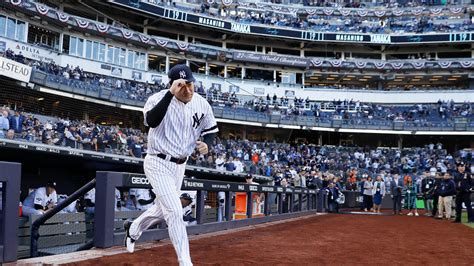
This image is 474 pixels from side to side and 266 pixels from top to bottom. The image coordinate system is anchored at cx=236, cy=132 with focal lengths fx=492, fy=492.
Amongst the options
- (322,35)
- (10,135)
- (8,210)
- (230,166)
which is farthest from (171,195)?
(322,35)

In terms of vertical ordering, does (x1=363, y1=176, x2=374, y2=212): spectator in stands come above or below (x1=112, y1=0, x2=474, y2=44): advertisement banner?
below

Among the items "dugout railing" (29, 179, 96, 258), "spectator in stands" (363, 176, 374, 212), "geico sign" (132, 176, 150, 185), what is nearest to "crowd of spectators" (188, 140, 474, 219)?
"spectator in stands" (363, 176, 374, 212)

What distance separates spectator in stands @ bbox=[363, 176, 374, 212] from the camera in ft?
69.3

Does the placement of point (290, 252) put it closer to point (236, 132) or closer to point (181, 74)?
point (181, 74)

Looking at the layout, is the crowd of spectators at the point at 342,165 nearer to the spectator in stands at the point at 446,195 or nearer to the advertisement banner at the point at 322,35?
the spectator in stands at the point at 446,195

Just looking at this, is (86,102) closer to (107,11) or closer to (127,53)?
(127,53)

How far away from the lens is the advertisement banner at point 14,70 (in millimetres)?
25328

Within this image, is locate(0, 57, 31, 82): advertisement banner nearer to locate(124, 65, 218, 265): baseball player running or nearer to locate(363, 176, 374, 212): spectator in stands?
locate(363, 176, 374, 212): spectator in stands

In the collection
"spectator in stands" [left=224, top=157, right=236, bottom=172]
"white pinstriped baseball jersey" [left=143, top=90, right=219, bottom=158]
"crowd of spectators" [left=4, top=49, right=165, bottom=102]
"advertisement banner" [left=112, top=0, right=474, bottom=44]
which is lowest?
"spectator in stands" [left=224, top=157, right=236, bottom=172]

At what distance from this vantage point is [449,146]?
4838cm

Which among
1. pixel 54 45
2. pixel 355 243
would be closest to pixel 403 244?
pixel 355 243

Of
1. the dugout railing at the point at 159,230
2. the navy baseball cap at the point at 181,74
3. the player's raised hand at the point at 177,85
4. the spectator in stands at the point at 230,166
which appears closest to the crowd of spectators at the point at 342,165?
the spectator in stands at the point at 230,166

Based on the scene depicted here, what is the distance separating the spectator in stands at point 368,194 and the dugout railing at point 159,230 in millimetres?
6581

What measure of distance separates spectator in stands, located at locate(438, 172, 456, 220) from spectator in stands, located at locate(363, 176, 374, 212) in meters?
3.96
